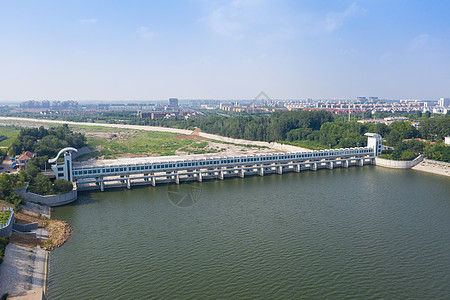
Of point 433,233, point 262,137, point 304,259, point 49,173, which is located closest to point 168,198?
point 49,173

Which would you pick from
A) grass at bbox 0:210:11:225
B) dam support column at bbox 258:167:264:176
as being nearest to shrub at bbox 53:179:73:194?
grass at bbox 0:210:11:225

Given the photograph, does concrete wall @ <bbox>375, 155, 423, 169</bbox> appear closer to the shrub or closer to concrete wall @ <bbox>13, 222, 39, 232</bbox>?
the shrub

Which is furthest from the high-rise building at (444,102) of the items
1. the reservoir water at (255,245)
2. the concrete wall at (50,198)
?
the concrete wall at (50,198)

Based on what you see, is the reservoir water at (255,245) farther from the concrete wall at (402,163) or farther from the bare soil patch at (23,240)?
the concrete wall at (402,163)

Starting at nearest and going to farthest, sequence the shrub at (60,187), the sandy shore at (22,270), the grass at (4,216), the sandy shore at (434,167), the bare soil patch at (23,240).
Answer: the sandy shore at (22,270)
the bare soil patch at (23,240)
the grass at (4,216)
the shrub at (60,187)
the sandy shore at (434,167)

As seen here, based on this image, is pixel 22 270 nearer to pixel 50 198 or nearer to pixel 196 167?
pixel 50 198

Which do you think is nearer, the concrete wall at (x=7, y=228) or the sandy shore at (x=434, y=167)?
the concrete wall at (x=7, y=228)

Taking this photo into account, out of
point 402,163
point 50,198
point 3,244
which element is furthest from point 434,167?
point 3,244
